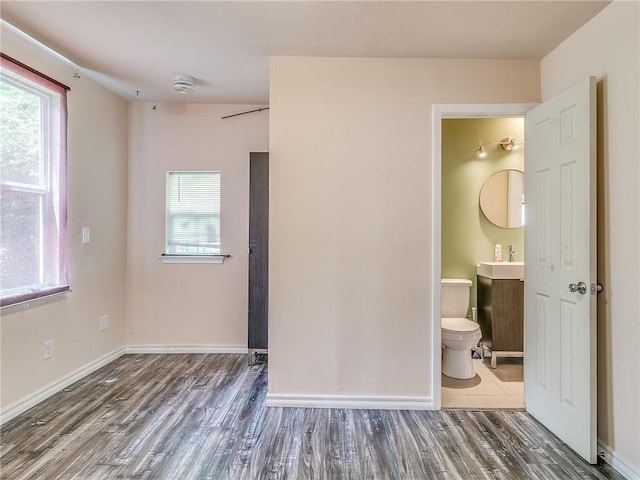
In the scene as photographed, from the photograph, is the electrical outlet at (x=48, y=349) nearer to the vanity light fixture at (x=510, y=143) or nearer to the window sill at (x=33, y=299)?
the window sill at (x=33, y=299)

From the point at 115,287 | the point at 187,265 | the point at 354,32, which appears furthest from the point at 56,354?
the point at 354,32

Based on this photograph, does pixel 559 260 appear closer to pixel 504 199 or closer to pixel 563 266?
pixel 563 266

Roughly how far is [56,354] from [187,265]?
125cm

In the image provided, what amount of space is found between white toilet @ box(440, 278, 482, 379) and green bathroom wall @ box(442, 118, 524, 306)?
0.25m

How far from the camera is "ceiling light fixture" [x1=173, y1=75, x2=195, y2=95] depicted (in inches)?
107

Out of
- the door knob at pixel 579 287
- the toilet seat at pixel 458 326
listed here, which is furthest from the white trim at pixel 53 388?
the door knob at pixel 579 287

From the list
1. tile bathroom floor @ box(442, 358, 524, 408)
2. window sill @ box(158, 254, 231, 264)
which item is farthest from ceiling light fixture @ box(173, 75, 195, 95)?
tile bathroom floor @ box(442, 358, 524, 408)

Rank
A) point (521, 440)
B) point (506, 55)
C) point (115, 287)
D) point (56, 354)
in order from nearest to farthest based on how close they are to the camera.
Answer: point (521, 440) → point (506, 55) → point (56, 354) → point (115, 287)

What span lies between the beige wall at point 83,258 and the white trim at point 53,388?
3 centimetres

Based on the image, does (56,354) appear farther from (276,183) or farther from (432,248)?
(432,248)

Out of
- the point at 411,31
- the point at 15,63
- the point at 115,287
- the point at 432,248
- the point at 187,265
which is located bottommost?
the point at 115,287

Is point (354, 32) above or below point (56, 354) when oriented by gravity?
above

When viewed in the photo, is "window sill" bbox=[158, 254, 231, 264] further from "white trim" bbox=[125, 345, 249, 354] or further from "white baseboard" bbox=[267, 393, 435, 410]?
"white baseboard" bbox=[267, 393, 435, 410]

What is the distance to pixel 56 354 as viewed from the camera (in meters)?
2.54
